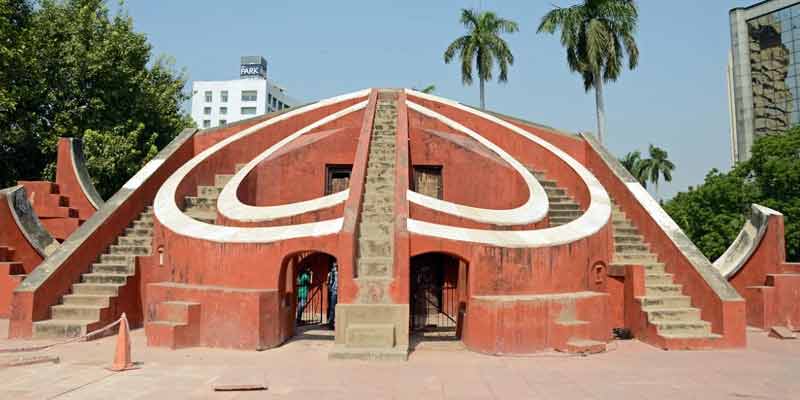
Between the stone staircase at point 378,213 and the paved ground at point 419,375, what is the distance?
97cm

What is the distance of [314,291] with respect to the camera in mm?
8875

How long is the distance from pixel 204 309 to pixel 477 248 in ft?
9.36

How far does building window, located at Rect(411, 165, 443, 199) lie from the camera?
415 inches

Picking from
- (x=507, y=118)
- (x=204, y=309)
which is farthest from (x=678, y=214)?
(x=204, y=309)

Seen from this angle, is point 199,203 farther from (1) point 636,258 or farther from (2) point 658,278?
(2) point 658,278

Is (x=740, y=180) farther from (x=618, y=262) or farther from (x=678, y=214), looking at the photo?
(x=618, y=262)

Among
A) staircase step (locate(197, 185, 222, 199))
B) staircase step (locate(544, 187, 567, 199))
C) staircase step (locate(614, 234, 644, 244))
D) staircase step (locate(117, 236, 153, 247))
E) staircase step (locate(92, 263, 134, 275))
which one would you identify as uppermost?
staircase step (locate(544, 187, 567, 199))

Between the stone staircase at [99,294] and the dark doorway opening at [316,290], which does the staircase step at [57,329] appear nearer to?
the stone staircase at [99,294]

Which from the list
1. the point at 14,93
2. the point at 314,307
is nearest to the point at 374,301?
the point at 314,307

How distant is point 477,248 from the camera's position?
6.04 metres

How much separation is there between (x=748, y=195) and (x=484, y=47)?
39.2 ft

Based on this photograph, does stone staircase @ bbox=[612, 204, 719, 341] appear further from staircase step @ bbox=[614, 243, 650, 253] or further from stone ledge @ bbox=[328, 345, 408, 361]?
stone ledge @ bbox=[328, 345, 408, 361]

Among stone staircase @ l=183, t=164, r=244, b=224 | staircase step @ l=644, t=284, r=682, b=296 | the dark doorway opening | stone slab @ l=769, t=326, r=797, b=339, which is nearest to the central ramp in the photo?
the dark doorway opening

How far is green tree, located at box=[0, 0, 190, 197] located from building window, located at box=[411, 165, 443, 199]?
9023mm
